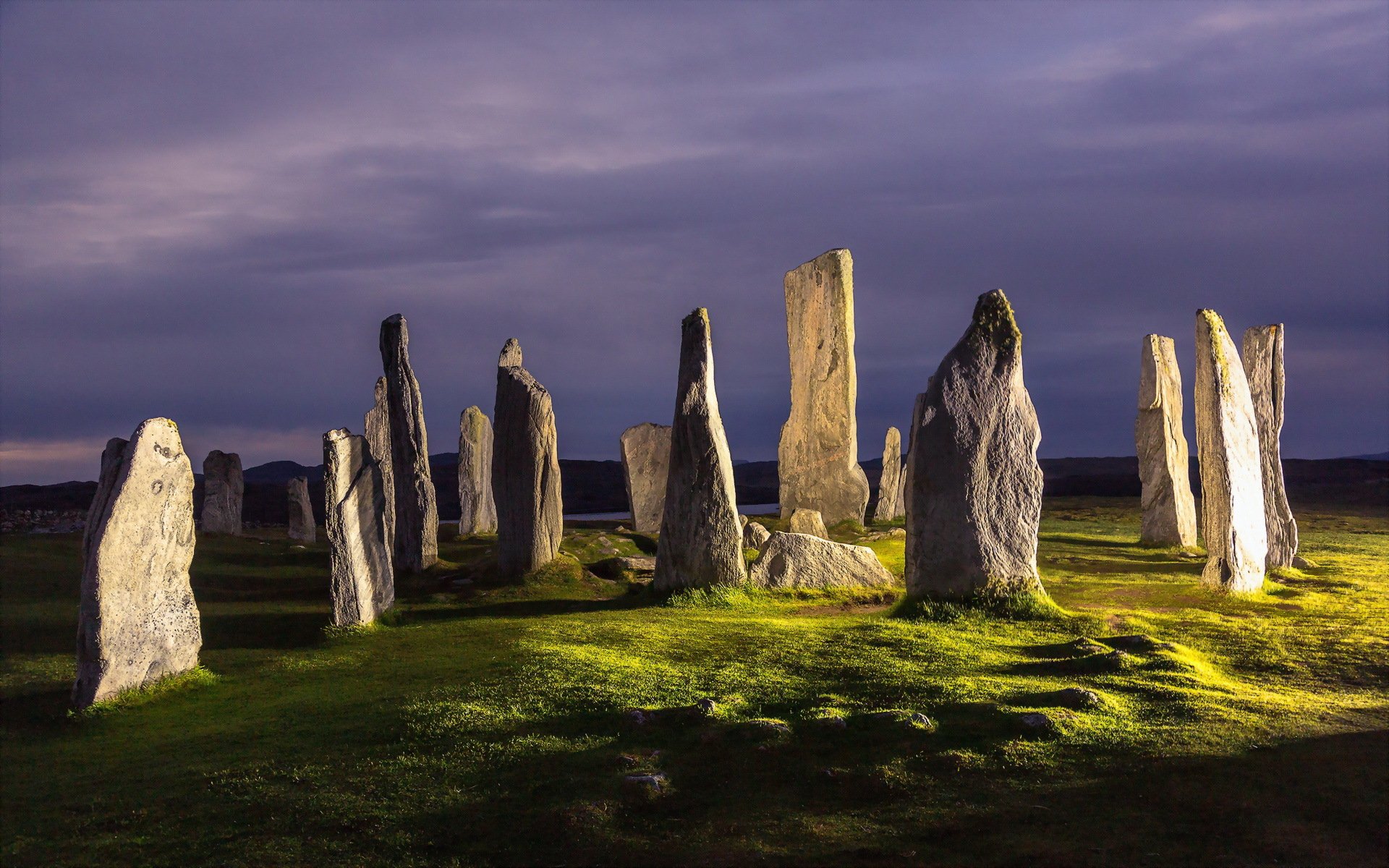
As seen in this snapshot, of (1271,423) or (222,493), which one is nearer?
(1271,423)

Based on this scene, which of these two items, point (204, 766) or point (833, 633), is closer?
point (204, 766)

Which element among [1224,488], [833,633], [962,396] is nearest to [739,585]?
[833,633]

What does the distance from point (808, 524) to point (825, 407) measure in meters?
4.38

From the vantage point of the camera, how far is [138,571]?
891 centimetres

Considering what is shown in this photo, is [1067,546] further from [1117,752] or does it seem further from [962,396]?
[1117,752]

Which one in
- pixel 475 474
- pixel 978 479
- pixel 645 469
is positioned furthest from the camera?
pixel 475 474

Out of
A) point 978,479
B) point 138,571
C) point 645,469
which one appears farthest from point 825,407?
point 138,571

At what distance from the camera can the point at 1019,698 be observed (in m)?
7.59

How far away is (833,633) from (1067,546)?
10902 mm

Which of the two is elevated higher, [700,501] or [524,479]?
[524,479]

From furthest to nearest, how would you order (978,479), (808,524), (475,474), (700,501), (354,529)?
(475,474), (808,524), (700,501), (354,529), (978,479)

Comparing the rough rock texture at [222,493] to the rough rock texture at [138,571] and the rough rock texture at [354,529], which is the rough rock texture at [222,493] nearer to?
the rough rock texture at [354,529]

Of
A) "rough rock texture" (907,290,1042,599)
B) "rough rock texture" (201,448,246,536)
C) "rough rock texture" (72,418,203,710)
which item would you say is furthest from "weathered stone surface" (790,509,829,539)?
"rough rock texture" (201,448,246,536)

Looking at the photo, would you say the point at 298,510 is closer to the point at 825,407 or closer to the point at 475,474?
the point at 475,474
